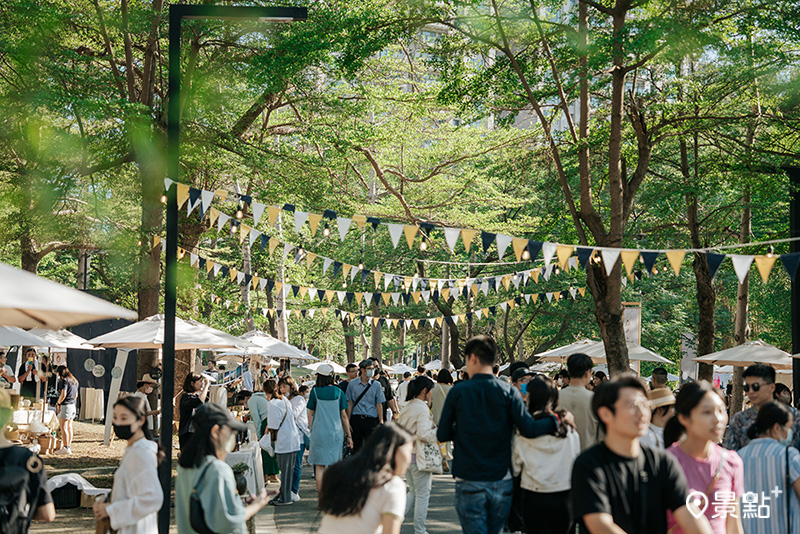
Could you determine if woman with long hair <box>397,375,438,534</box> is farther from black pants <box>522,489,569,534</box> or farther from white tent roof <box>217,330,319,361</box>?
white tent roof <box>217,330,319,361</box>

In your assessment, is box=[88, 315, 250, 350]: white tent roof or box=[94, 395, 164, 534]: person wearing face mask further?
box=[88, 315, 250, 350]: white tent roof

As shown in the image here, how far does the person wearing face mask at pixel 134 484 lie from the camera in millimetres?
4867

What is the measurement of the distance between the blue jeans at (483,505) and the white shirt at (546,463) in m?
0.25

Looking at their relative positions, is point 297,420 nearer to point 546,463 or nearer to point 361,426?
point 361,426

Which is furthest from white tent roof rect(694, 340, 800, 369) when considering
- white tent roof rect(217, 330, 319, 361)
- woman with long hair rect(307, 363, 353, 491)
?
white tent roof rect(217, 330, 319, 361)

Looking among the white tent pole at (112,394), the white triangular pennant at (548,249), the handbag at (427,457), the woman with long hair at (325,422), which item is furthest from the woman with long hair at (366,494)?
the white tent pole at (112,394)

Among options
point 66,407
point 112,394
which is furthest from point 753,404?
point 112,394

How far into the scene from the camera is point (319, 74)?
66.3 feet

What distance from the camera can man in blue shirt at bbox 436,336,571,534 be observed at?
5977mm

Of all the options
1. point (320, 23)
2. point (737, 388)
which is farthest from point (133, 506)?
point (737, 388)

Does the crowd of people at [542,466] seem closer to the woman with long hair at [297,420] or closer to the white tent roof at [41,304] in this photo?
the white tent roof at [41,304]

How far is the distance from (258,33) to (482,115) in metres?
5.16

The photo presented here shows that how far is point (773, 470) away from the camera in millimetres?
5188

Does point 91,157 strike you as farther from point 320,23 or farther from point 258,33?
point 320,23
